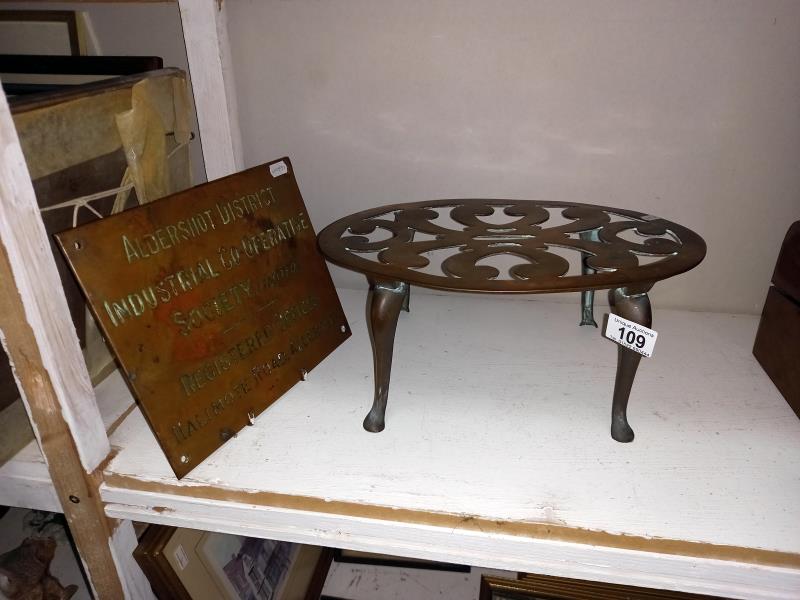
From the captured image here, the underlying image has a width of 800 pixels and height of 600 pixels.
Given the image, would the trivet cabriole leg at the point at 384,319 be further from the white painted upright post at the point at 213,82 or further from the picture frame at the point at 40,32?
the picture frame at the point at 40,32

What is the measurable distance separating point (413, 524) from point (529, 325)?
1.61ft

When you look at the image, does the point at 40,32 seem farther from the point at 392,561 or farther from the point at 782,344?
the point at 782,344

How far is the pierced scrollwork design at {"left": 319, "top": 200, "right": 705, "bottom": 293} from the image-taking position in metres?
0.63

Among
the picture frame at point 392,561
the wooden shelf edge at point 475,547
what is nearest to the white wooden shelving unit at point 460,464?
the wooden shelf edge at point 475,547

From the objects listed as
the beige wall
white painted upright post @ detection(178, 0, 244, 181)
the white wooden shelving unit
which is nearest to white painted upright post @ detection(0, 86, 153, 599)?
the white wooden shelving unit

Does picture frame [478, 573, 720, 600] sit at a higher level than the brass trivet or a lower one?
lower

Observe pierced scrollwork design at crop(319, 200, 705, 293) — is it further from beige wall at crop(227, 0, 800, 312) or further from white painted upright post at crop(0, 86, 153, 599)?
white painted upright post at crop(0, 86, 153, 599)

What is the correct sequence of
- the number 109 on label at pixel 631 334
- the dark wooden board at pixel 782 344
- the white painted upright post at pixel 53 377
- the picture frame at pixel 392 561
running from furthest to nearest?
the picture frame at pixel 392 561 → the dark wooden board at pixel 782 344 → the number 109 on label at pixel 631 334 → the white painted upright post at pixel 53 377

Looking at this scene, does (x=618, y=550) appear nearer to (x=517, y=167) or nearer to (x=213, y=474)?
(x=213, y=474)

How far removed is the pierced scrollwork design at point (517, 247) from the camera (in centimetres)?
63

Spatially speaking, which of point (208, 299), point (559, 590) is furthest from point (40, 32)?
point (559, 590)

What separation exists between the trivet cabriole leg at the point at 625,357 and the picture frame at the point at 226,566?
23.7 inches

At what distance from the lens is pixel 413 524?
62 centimetres

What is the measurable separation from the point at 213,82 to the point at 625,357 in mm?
758
